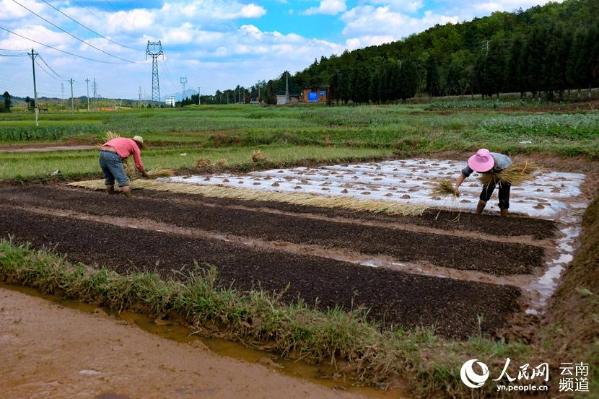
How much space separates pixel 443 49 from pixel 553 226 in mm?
92167

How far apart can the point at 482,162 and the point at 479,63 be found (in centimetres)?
5274

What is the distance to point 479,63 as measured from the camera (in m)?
55.0

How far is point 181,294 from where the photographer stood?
4262 mm

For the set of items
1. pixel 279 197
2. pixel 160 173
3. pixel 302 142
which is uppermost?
pixel 302 142

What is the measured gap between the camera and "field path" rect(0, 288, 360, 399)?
3.22 meters

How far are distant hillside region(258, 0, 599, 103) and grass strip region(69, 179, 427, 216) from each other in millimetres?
40214

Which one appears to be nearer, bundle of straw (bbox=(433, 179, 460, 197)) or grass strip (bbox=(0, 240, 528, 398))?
grass strip (bbox=(0, 240, 528, 398))

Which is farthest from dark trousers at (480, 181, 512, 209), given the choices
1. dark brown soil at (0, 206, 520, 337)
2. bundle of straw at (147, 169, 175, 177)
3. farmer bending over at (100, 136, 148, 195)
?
bundle of straw at (147, 169, 175, 177)

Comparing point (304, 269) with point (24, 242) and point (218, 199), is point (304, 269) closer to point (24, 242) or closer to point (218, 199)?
point (24, 242)

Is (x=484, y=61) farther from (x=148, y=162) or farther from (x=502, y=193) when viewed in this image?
(x=502, y=193)

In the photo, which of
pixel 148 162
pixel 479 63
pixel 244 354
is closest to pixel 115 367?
pixel 244 354

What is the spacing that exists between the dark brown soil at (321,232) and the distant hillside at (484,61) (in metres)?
41.8

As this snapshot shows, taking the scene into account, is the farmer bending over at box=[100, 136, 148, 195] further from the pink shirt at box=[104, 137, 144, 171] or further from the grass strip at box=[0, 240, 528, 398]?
the grass strip at box=[0, 240, 528, 398]

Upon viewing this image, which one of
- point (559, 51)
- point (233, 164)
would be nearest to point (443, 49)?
point (559, 51)
